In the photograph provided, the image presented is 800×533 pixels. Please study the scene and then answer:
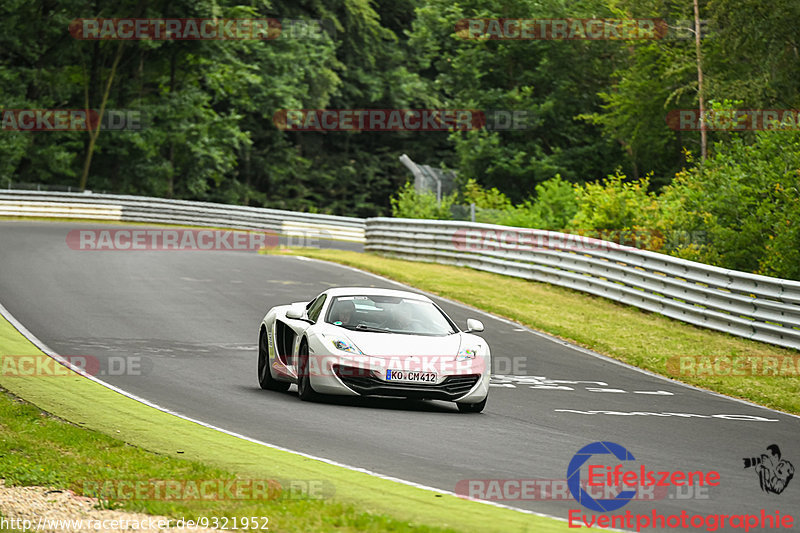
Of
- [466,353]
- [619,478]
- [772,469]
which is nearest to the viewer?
[619,478]

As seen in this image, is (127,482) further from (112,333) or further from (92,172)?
(92,172)

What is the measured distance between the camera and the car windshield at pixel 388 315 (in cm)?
1303

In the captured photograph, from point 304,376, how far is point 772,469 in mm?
5144

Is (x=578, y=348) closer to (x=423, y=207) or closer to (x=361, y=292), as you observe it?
(x=361, y=292)

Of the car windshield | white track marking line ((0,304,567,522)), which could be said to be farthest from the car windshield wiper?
white track marking line ((0,304,567,522))

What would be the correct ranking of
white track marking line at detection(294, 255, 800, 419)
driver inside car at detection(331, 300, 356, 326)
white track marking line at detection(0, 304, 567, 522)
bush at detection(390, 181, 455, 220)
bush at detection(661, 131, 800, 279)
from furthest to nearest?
1. bush at detection(390, 181, 455, 220)
2. bush at detection(661, 131, 800, 279)
3. white track marking line at detection(294, 255, 800, 419)
4. driver inside car at detection(331, 300, 356, 326)
5. white track marking line at detection(0, 304, 567, 522)

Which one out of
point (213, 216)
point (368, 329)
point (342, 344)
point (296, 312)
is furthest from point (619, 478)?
point (213, 216)

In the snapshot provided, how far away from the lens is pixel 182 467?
29.7 feet

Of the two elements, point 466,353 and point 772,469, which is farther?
point 466,353

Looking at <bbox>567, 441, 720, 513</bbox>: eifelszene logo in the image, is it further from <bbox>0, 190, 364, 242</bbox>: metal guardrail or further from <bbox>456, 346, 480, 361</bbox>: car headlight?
<bbox>0, 190, 364, 242</bbox>: metal guardrail

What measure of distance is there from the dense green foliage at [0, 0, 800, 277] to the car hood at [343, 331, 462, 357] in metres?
15.2

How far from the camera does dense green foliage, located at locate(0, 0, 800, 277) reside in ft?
113

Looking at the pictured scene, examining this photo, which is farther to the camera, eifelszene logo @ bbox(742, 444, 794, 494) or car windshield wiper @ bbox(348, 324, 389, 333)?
car windshield wiper @ bbox(348, 324, 389, 333)

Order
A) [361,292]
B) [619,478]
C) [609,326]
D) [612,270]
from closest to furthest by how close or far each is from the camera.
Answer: [619,478]
[361,292]
[609,326]
[612,270]
